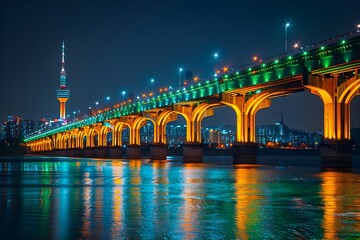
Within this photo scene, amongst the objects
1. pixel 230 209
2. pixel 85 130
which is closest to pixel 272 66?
pixel 230 209

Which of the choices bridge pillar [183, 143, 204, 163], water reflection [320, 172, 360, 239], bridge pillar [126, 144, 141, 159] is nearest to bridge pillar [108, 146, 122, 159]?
bridge pillar [126, 144, 141, 159]

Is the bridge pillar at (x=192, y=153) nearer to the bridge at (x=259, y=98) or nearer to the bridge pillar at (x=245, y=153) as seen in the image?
the bridge at (x=259, y=98)

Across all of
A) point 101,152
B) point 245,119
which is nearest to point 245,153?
point 245,119

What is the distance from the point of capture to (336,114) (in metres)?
59.8

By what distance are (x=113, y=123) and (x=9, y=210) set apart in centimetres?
13323

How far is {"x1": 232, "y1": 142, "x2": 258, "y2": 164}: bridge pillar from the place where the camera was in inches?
3314

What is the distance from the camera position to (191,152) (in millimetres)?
102500

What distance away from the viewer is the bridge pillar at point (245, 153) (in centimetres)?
8419

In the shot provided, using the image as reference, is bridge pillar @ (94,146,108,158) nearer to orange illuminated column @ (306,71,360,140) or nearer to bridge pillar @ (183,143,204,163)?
bridge pillar @ (183,143,204,163)

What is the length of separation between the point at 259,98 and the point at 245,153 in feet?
27.2

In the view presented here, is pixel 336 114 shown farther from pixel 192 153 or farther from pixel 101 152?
pixel 101 152

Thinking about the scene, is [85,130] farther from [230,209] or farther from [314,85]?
[230,209]

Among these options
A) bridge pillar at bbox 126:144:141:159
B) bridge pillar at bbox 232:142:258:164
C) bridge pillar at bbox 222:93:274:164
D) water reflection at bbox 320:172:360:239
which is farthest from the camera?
bridge pillar at bbox 126:144:141:159

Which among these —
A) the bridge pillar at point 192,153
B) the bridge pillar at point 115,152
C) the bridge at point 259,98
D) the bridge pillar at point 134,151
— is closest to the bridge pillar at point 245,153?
the bridge at point 259,98
